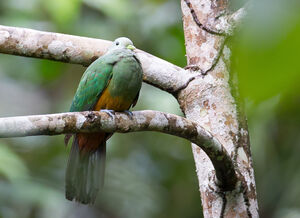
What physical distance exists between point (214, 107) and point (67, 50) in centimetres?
81

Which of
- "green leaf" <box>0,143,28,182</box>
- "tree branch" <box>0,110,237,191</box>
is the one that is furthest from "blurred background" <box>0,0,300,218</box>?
"tree branch" <box>0,110,237,191</box>

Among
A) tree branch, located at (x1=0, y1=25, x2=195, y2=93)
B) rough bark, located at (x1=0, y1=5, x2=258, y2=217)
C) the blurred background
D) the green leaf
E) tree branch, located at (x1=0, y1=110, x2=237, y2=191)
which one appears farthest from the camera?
the blurred background

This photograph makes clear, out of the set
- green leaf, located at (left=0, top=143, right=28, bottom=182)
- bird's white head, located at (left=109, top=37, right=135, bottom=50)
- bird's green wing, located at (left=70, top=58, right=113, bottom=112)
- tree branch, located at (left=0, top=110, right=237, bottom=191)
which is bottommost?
tree branch, located at (left=0, top=110, right=237, bottom=191)

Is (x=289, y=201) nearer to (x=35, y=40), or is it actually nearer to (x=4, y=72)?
(x=35, y=40)

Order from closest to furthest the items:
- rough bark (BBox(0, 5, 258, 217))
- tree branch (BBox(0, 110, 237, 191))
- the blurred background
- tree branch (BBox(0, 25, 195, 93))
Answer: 1. tree branch (BBox(0, 110, 237, 191))
2. rough bark (BBox(0, 5, 258, 217))
3. tree branch (BBox(0, 25, 195, 93))
4. the blurred background

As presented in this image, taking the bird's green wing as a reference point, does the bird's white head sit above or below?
above

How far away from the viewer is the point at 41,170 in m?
4.87

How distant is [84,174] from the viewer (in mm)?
2494

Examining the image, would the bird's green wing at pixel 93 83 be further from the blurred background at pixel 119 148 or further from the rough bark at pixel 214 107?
the blurred background at pixel 119 148

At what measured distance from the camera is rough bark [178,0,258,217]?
2.12 m

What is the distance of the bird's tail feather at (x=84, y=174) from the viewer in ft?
7.98

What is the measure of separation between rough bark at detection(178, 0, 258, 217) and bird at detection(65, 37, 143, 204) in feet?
1.01

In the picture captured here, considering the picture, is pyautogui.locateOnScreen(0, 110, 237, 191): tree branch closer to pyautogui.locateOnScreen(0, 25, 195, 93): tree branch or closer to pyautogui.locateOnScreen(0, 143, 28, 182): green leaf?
pyautogui.locateOnScreen(0, 25, 195, 93): tree branch

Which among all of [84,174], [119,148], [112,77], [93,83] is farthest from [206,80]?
[119,148]
